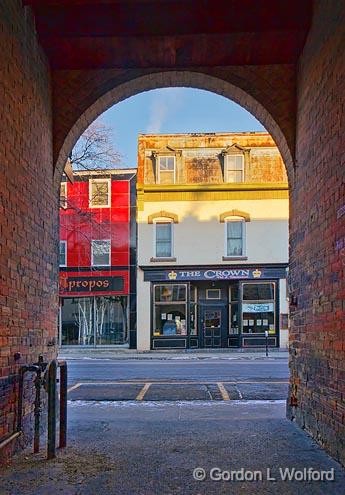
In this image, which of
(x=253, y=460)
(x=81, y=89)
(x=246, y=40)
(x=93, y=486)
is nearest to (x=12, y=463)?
(x=93, y=486)

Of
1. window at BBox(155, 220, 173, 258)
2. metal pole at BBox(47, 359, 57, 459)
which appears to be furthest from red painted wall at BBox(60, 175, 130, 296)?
metal pole at BBox(47, 359, 57, 459)

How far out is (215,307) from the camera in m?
26.6

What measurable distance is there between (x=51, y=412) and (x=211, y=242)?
2089 centimetres

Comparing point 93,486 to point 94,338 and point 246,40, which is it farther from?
point 94,338

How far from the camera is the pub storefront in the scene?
26.0 metres

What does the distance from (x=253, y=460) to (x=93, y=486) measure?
1626 millimetres

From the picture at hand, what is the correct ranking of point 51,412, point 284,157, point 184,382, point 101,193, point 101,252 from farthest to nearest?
point 101,252, point 101,193, point 184,382, point 284,157, point 51,412

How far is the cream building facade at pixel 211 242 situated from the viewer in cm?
2605

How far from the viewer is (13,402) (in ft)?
18.4

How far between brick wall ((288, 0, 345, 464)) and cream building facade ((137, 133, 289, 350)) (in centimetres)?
1859

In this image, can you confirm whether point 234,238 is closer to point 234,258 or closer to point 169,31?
point 234,258

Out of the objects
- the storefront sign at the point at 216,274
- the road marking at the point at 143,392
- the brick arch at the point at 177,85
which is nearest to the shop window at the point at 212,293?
the storefront sign at the point at 216,274

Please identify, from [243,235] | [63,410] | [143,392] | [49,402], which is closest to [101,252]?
[243,235]

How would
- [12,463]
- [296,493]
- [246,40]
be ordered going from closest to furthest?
[296,493] < [12,463] < [246,40]
